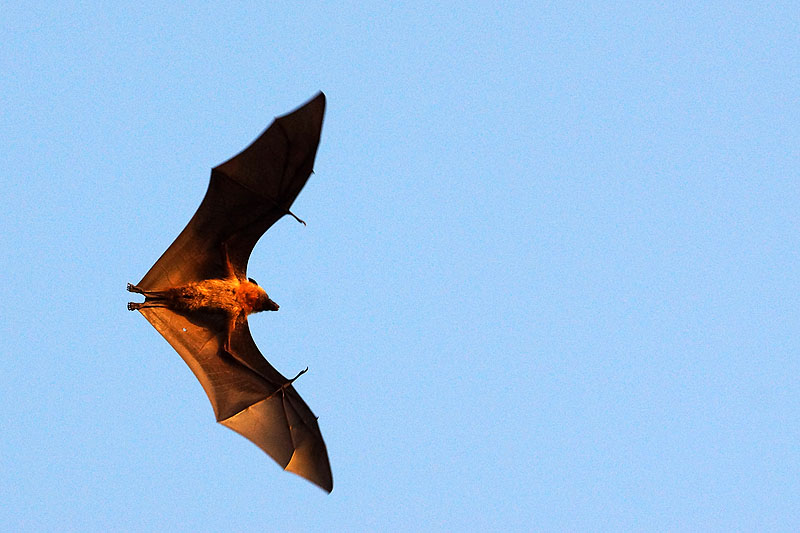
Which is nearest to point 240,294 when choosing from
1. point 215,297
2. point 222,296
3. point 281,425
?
point 222,296

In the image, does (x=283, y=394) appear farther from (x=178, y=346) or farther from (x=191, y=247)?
(x=191, y=247)

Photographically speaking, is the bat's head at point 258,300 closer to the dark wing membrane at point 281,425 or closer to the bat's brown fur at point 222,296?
the bat's brown fur at point 222,296

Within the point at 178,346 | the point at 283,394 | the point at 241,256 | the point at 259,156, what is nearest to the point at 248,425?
the point at 283,394

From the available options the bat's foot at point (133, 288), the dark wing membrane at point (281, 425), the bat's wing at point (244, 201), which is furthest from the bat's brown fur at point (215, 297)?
the dark wing membrane at point (281, 425)

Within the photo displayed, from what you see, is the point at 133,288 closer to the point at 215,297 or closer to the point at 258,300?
the point at 215,297

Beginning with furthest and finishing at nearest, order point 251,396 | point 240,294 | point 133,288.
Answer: point 251,396 → point 240,294 → point 133,288

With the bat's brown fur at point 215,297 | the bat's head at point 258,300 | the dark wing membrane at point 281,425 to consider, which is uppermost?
the bat's head at point 258,300
